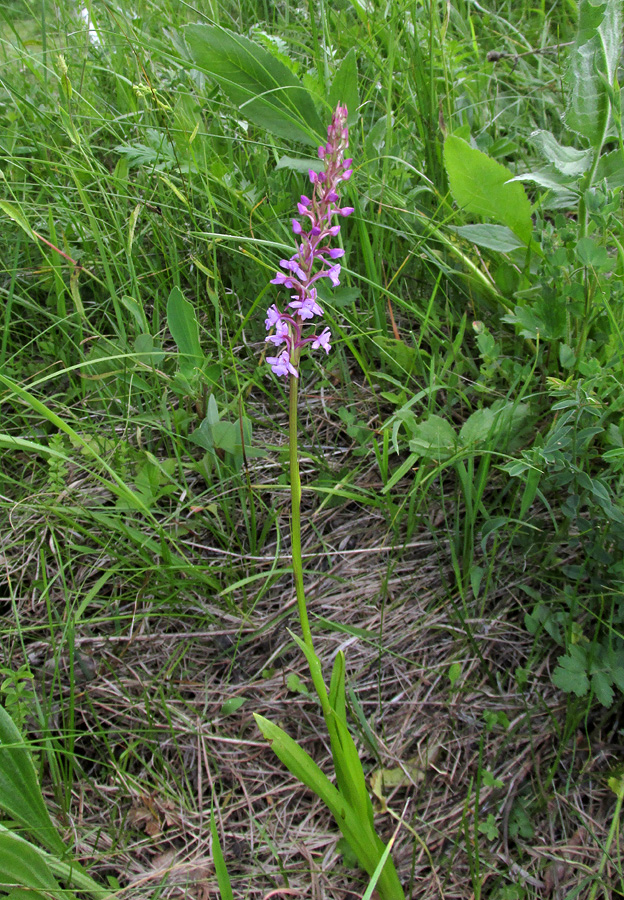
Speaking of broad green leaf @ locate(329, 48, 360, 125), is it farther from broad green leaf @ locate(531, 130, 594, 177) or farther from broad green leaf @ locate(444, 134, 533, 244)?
broad green leaf @ locate(531, 130, 594, 177)

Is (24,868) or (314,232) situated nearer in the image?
(314,232)

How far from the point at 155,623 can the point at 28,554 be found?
40 cm

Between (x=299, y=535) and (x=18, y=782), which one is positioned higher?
(x=299, y=535)

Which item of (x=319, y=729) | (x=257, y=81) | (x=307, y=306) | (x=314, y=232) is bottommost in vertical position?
(x=319, y=729)

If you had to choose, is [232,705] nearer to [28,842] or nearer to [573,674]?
[28,842]

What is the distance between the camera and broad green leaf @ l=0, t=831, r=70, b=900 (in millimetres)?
1163

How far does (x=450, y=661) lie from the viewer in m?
1.52

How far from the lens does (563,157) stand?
179 cm

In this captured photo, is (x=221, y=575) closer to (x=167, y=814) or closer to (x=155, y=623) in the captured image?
(x=155, y=623)

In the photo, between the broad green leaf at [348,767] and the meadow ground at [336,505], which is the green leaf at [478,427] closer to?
the meadow ground at [336,505]

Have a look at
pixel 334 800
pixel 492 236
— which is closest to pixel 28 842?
pixel 334 800

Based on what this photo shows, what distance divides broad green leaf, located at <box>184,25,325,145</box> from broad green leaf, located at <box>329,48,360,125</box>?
90 mm

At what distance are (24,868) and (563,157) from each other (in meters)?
2.15

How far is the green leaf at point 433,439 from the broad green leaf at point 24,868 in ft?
3.83
